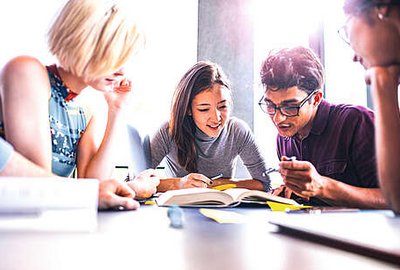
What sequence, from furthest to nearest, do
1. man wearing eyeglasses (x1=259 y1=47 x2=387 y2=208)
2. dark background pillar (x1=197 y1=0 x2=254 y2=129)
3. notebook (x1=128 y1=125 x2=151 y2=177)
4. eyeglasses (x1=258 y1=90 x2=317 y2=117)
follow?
dark background pillar (x1=197 y1=0 x2=254 y2=129) → notebook (x1=128 y1=125 x2=151 y2=177) → eyeglasses (x1=258 y1=90 x2=317 y2=117) → man wearing eyeglasses (x1=259 y1=47 x2=387 y2=208)

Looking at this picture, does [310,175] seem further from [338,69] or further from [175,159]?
[338,69]

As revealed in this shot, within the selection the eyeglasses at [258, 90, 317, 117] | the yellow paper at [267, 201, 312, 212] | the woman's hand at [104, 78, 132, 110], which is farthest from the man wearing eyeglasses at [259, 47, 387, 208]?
the woman's hand at [104, 78, 132, 110]

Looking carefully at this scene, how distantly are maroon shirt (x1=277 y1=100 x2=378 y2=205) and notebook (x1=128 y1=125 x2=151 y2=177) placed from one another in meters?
0.63

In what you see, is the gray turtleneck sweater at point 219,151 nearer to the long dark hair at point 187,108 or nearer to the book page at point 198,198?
the long dark hair at point 187,108

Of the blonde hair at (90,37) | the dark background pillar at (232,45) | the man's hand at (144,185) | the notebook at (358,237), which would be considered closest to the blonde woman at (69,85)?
the blonde hair at (90,37)

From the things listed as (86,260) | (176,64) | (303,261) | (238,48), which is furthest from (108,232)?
(238,48)

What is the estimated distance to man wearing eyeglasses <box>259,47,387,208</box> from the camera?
4.00 ft

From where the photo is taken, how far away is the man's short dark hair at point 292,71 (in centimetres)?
142

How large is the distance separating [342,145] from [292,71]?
1.05 ft

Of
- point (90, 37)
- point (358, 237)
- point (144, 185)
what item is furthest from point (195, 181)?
point (358, 237)

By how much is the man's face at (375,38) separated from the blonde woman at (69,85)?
0.57 meters

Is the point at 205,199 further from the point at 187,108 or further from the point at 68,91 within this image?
the point at 187,108

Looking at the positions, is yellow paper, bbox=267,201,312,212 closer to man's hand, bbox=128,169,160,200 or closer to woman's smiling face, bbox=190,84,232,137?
man's hand, bbox=128,169,160,200

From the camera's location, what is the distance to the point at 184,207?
0.97 m
